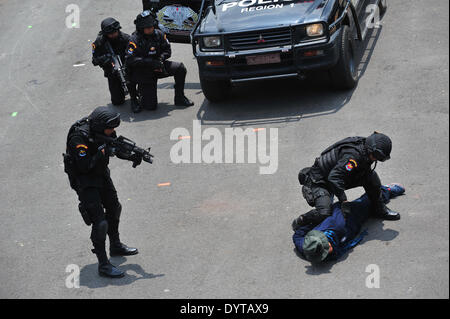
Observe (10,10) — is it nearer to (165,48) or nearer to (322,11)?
(165,48)

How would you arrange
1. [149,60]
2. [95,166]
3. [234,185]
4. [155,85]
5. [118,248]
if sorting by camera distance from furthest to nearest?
[155,85]
[149,60]
[234,185]
[118,248]
[95,166]

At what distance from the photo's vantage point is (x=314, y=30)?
10.4 metres

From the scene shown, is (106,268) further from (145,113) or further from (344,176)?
(145,113)

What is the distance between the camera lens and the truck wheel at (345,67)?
1076 cm

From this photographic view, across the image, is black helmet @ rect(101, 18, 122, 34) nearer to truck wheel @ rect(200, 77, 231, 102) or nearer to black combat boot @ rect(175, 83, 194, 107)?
black combat boot @ rect(175, 83, 194, 107)

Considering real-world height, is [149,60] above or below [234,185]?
above

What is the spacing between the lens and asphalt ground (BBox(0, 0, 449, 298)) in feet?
22.9

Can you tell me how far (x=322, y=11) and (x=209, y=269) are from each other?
4.83m

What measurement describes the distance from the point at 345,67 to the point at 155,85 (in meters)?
2.99

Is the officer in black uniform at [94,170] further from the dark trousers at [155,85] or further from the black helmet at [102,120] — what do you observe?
the dark trousers at [155,85]

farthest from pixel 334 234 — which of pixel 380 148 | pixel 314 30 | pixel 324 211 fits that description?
pixel 314 30

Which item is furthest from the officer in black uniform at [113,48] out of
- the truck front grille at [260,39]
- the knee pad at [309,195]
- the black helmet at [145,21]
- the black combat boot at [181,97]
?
the knee pad at [309,195]

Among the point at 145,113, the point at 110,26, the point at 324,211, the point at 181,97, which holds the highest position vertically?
the point at 110,26
